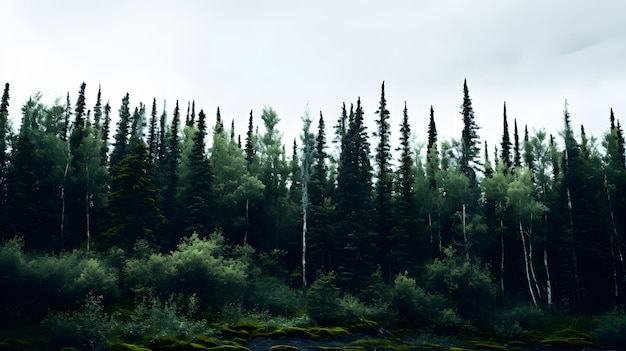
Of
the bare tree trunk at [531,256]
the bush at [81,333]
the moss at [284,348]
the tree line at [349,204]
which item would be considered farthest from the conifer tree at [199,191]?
the bare tree trunk at [531,256]

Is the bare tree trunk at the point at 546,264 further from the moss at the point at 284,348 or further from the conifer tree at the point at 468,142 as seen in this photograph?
the moss at the point at 284,348

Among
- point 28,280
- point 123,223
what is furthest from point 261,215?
point 28,280

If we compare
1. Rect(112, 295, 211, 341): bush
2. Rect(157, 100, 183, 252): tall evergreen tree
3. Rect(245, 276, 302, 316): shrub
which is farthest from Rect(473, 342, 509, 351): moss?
Rect(157, 100, 183, 252): tall evergreen tree

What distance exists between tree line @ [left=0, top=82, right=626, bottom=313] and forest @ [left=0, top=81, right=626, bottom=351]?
17 cm

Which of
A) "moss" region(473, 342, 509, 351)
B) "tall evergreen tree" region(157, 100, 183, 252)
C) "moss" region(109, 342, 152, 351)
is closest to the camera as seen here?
"moss" region(109, 342, 152, 351)

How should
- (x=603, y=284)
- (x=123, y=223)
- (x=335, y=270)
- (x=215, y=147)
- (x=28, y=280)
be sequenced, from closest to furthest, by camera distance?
(x=28, y=280) → (x=123, y=223) → (x=603, y=284) → (x=335, y=270) → (x=215, y=147)

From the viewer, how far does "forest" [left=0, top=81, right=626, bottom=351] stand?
37.4 meters

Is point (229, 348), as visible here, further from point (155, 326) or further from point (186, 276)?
point (186, 276)

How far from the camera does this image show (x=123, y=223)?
46656 millimetres

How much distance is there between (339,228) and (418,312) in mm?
16970

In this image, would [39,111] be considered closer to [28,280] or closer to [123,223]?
[123,223]

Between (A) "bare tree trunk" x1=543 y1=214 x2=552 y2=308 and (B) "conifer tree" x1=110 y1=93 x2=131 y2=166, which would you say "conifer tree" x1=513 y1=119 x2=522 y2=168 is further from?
(B) "conifer tree" x1=110 y1=93 x2=131 y2=166

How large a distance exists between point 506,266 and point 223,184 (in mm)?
30162

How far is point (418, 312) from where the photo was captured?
39.7 metres
